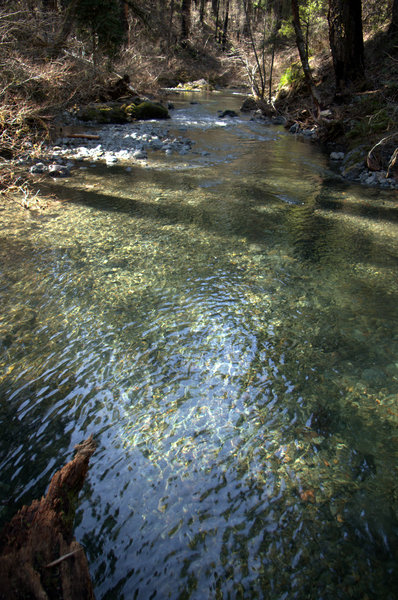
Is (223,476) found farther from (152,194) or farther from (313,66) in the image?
(313,66)

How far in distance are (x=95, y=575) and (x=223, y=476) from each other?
Answer: 0.89 m

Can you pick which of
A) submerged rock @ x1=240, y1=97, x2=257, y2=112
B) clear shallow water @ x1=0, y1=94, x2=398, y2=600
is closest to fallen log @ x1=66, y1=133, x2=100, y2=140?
clear shallow water @ x1=0, y1=94, x2=398, y2=600

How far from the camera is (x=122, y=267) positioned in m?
4.82

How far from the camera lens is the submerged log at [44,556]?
146cm

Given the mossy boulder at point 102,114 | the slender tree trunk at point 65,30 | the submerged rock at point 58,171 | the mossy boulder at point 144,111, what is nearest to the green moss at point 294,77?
the mossy boulder at point 144,111

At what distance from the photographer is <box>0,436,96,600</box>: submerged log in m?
1.46

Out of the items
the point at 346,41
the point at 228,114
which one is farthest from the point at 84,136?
the point at 346,41

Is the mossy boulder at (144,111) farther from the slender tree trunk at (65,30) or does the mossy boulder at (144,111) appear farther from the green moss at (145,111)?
the slender tree trunk at (65,30)

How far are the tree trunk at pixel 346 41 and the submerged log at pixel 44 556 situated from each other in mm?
16502

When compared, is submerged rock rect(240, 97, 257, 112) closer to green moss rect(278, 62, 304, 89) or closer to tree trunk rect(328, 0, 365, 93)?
green moss rect(278, 62, 304, 89)

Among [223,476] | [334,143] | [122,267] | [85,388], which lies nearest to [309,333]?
[223,476]

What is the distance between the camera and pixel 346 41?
1373 cm

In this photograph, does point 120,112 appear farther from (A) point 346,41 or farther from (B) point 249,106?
(A) point 346,41

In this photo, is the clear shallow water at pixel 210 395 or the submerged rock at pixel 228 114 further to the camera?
the submerged rock at pixel 228 114
